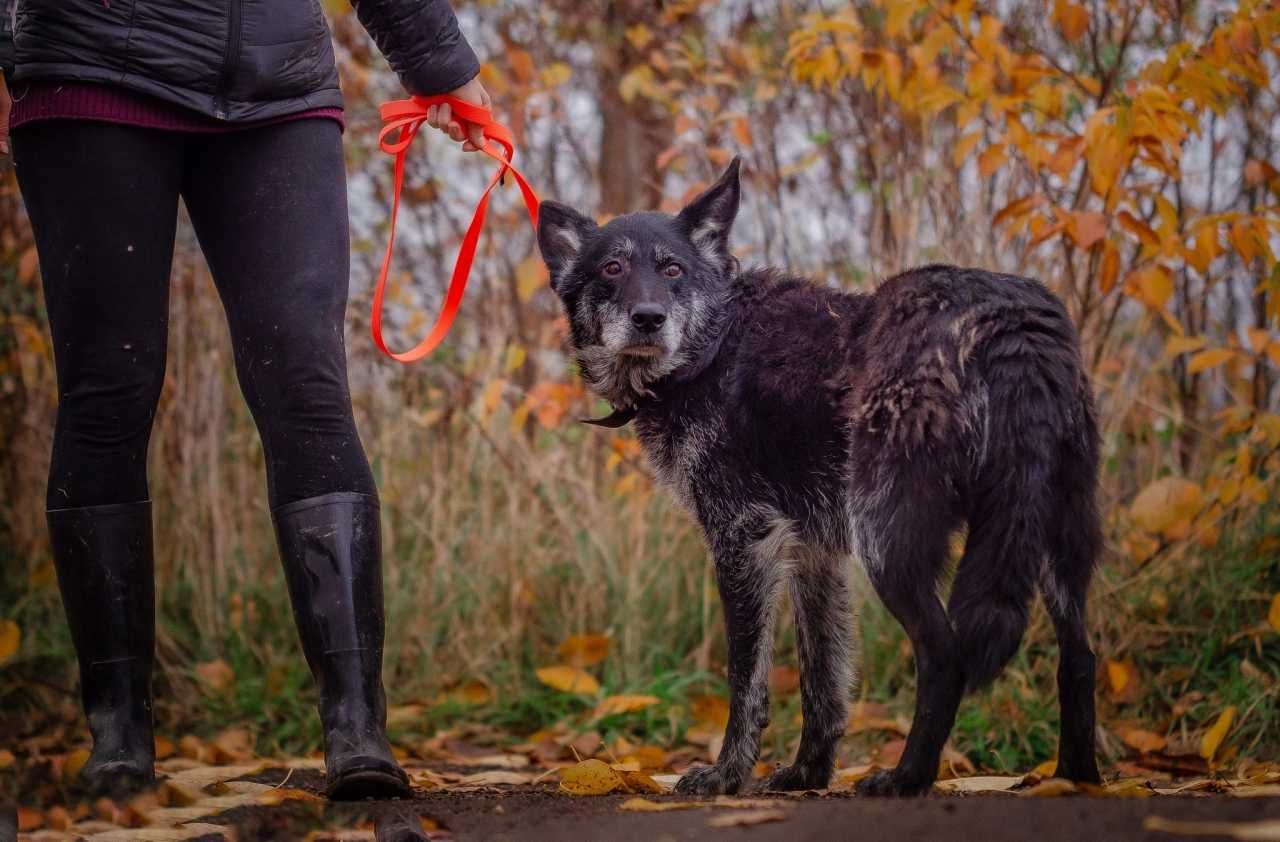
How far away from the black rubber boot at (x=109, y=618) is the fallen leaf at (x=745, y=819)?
142 cm

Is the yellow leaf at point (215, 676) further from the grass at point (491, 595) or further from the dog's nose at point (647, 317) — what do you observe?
the dog's nose at point (647, 317)

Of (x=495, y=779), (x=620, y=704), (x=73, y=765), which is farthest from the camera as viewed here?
(x=620, y=704)

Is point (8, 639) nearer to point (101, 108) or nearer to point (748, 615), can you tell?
point (101, 108)

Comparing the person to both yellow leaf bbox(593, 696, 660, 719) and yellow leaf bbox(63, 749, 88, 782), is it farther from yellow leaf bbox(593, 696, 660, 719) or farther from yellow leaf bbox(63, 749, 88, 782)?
yellow leaf bbox(593, 696, 660, 719)

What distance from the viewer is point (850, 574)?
4.17m

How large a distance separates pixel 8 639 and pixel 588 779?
9.13 feet

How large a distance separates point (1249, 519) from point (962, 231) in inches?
60.4

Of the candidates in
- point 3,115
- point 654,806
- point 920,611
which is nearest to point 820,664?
point 920,611

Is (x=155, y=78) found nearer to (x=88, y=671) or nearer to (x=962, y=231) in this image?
(x=88, y=671)

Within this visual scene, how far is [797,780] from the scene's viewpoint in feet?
12.1

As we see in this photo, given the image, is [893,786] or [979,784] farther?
[979,784]

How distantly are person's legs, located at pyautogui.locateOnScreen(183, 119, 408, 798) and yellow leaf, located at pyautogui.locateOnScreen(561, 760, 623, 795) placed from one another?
0.60 m

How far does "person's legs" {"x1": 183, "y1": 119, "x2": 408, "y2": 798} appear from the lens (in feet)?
9.89

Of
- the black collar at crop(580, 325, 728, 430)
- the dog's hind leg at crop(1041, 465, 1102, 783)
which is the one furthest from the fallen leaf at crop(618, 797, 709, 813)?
the black collar at crop(580, 325, 728, 430)
